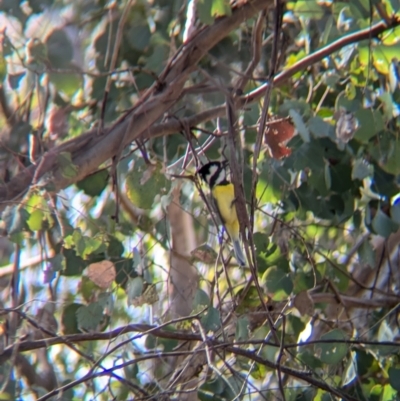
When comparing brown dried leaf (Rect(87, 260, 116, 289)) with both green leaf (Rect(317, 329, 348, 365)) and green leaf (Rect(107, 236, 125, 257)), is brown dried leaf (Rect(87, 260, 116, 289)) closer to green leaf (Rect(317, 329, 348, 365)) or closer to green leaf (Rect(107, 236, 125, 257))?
green leaf (Rect(107, 236, 125, 257))

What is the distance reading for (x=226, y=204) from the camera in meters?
2.61

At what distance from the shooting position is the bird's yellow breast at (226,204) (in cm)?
260

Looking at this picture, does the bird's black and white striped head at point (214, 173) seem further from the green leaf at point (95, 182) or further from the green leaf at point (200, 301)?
the green leaf at point (200, 301)

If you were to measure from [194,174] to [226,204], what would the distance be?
522 millimetres

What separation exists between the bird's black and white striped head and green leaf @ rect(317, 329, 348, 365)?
62 centimetres

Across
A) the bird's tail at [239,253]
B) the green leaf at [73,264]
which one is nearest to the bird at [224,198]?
the bird's tail at [239,253]

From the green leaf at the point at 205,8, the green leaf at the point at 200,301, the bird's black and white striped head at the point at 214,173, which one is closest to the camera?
the green leaf at the point at 205,8

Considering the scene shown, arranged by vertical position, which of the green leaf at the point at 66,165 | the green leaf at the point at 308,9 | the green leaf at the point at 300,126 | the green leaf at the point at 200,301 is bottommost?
the green leaf at the point at 200,301

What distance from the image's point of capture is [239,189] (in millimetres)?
1585

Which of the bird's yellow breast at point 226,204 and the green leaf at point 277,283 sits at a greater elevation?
the bird's yellow breast at point 226,204

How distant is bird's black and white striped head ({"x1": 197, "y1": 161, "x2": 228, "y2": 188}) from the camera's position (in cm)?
236

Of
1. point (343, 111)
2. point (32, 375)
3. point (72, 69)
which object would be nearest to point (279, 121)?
point (343, 111)

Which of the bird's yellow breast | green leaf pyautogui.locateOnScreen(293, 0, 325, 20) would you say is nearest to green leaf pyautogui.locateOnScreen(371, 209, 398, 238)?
the bird's yellow breast

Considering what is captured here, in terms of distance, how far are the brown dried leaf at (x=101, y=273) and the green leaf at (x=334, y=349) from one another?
1.98 feet
